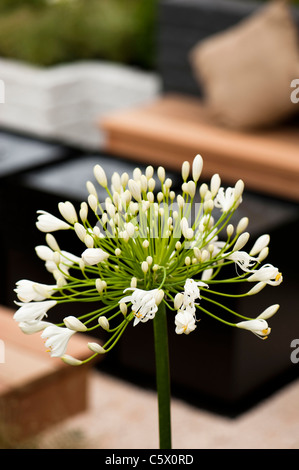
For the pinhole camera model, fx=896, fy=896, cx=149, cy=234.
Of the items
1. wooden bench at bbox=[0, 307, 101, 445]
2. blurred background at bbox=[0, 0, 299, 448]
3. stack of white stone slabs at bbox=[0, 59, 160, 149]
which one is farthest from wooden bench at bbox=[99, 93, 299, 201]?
wooden bench at bbox=[0, 307, 101, 445]

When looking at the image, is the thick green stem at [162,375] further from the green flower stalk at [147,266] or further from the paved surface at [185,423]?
the paved surface at [185,423]

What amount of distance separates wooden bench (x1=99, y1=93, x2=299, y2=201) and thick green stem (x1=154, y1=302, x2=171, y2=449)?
2758mm

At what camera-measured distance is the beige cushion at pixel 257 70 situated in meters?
4.28

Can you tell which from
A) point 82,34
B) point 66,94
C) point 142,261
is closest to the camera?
point 142,261

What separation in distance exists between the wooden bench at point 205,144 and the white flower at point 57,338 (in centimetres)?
277

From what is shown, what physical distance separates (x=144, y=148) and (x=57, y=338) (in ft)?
11.6

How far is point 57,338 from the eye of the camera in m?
0.94

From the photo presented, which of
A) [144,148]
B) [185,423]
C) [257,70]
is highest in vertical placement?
[257,70]

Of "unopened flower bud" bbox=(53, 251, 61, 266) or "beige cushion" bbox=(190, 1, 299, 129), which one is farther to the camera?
"beige cushion" bbox=(190, 1, 299, 129)

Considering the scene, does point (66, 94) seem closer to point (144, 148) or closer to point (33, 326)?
point (144, 148)

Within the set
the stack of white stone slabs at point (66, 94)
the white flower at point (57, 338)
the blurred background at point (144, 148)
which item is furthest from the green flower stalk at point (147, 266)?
the stack of white stone slabs at point (66, 94)

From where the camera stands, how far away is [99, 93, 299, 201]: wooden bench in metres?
3.92

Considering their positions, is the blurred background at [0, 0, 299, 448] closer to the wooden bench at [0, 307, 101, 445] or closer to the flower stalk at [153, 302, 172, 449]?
the wooden bench at [0, 307, 101, 445]

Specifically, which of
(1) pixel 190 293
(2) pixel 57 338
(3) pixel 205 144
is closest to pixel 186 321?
(1) pixel 190 293
